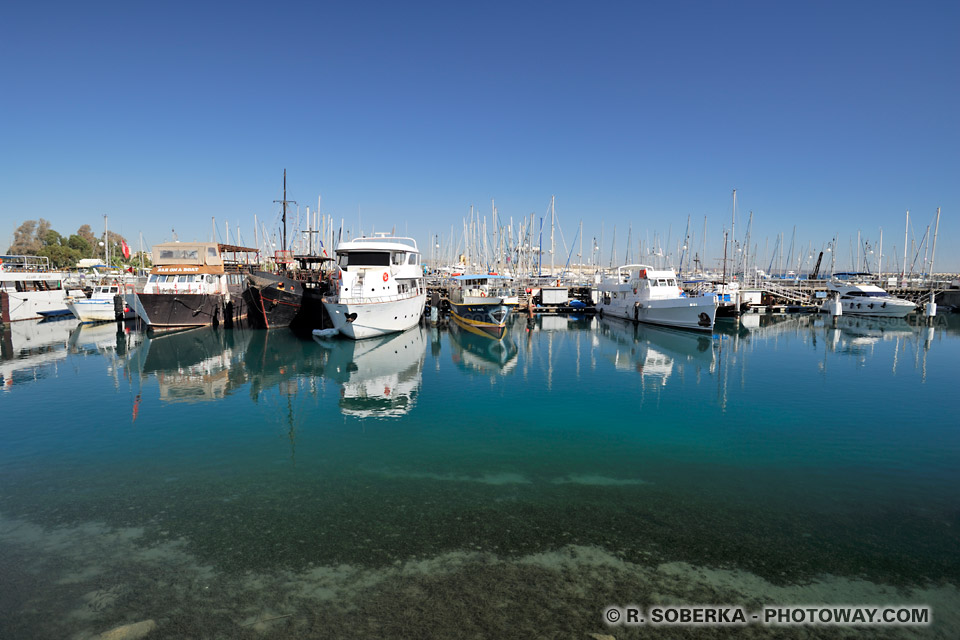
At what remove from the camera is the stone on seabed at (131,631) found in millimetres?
6535

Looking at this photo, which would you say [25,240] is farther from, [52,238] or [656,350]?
[656,350]

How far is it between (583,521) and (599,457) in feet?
12.6

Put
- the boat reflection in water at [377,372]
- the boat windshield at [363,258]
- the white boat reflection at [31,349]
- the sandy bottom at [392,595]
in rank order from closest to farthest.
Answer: the sandy bottom at [392,595]
the boat reflection in water at [377,372]
the white boat reflection at [31,349]
the boat windshield at [363,258]

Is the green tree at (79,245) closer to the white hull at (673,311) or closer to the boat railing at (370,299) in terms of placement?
the boat railing at (370,299)

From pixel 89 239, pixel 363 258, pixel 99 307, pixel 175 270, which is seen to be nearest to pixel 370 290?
pixel 363 258

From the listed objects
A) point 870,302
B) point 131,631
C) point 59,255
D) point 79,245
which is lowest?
point 131,631

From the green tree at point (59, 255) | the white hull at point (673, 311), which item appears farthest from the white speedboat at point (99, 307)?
the green tree at point (59, 255)

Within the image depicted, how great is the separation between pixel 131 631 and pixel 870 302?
70057 millimetres

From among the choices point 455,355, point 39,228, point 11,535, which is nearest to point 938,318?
point 455,355

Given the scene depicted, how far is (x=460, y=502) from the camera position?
35.1ft

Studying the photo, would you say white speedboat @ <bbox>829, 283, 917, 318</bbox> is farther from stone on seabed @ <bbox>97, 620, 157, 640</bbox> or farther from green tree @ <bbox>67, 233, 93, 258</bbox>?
green tree @ <bbox>67, 233, 93, 258</bbox>

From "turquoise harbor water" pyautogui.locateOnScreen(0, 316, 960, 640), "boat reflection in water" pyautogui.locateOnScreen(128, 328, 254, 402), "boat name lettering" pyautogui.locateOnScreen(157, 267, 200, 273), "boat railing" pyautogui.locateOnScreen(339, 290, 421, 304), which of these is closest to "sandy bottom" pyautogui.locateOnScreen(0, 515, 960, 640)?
"turquoise harbor water" pyautogui.locateOnScreen(0, 316, 960, 640)

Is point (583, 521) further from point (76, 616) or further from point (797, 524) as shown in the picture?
point (76, 616)

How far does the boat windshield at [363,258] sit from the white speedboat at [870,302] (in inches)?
2076
